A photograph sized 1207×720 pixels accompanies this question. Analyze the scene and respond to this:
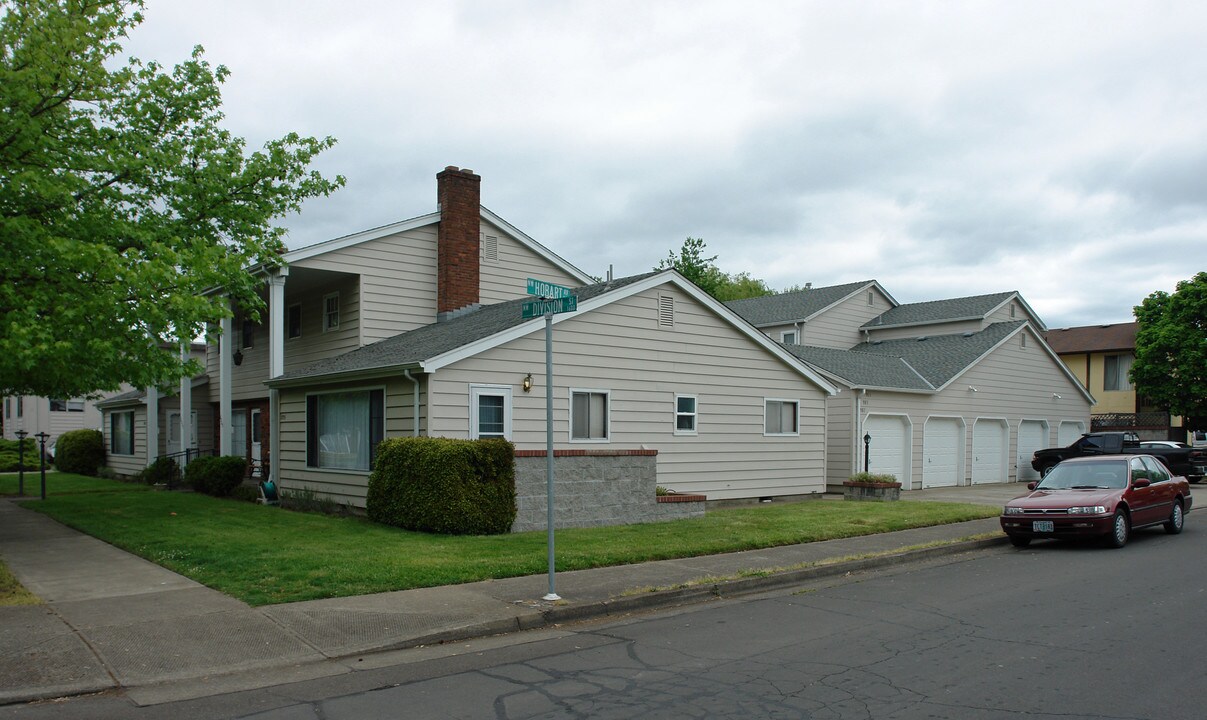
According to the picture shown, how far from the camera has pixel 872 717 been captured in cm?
604

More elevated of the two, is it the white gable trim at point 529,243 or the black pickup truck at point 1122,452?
the white gable trim at point 529,243

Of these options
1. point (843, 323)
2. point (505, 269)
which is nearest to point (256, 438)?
point (505, 269)

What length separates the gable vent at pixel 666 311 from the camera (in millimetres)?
19188

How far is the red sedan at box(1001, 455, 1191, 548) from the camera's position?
14109mm

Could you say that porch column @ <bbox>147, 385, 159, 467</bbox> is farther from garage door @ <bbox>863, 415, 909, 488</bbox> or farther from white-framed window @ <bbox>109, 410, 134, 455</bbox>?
garage door @ <bbox>863, 415, 909, 488</bbox>

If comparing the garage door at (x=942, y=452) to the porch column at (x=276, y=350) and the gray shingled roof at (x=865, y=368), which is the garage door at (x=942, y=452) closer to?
the gray shingled roof at (x=865, y=368)

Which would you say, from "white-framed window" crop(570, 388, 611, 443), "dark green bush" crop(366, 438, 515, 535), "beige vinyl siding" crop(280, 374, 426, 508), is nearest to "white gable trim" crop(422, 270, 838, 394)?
"beige vinyl siding" crop(280, 374, 426, 508)

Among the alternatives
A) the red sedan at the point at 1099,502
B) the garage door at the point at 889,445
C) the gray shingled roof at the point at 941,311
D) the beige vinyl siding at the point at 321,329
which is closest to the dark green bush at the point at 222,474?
the beige vinyl siding at the point at 321,329

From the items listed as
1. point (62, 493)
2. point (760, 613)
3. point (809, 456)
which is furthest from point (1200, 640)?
point (62, 493)

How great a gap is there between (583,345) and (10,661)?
1168cm

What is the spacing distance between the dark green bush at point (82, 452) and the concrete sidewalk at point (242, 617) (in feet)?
73.2

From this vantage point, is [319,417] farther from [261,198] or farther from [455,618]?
[455,618]

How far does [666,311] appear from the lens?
19.3m

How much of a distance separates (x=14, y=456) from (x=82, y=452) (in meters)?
6.85
